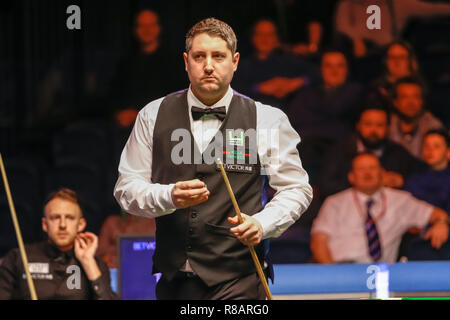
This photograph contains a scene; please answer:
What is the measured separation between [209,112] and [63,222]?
1.38m

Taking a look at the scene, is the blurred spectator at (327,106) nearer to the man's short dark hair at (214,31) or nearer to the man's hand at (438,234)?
the man's hand at (438,234)

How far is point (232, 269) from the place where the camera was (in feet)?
8.34

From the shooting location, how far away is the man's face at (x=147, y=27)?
17.3ft

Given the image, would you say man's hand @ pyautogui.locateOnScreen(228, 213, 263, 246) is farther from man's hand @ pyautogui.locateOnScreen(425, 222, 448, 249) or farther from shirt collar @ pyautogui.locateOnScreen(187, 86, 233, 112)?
man's hand @ pyautogui.locateOnScreen(425, 222, 448, 249)

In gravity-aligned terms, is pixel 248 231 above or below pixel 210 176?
below

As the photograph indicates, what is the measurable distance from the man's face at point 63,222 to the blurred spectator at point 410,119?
217 centimetres

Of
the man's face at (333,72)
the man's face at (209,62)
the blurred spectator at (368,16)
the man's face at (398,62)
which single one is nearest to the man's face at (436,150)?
the man's face at (398,62)

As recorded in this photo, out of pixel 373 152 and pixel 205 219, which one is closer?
pixel 205 219

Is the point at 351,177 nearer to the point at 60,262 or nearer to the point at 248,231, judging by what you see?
the point at 60,262

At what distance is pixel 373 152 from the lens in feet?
16.7

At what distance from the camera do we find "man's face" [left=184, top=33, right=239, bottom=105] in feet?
8.38

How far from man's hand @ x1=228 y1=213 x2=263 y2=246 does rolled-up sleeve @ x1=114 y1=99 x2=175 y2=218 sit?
0.65ft

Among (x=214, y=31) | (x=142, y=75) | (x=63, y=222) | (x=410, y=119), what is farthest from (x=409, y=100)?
(x=214, y=31)

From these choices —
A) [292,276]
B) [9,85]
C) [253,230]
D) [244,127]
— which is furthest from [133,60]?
[253,230]
